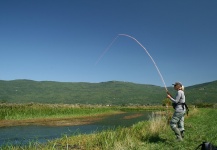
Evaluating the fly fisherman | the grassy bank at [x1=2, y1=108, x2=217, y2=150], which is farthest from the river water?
the fly fisherman

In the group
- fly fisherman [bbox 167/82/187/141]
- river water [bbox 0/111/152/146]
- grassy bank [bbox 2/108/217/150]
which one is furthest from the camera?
river water [bbox 0/111/152/146]

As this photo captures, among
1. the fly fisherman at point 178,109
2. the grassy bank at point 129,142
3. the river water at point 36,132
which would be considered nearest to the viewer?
the grassy bank at point 129,142

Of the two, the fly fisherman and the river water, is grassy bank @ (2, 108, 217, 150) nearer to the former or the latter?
the fly fisherman

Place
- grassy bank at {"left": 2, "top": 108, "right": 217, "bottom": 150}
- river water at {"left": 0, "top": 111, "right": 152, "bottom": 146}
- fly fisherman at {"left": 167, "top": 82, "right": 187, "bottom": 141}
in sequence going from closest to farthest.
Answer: grassy bank at {"left": 2, "top": 108, "right": 217, "bottom": 150}, fly fisherman at {"left": 167, "top": 82, "right": 187, "bottom": 141}, river water at {"left": 0, "top": 111, "right": 152, "bottom": 146}

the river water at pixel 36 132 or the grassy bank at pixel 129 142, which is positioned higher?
the grassy bank at pixel 129 142

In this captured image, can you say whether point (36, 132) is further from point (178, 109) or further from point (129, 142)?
point (178, 109)

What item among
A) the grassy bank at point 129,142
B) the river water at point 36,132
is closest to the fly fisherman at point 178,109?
the grassy bank at point 129,142

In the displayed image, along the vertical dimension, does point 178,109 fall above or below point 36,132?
above

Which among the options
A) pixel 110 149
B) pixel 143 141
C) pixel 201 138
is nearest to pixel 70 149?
pixel 110 149

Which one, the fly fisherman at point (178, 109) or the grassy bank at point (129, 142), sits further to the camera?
the fly fisherman at point (178, 109)

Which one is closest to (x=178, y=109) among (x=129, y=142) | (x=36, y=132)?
(x=129, y=142)

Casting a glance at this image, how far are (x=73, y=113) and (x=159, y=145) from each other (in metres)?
35.9

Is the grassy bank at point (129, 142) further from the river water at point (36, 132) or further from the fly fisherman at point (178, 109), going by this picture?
the river water at point (36, 132)

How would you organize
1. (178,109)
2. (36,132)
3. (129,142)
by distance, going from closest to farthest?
(129,142) → (178,109) → (36,132)
